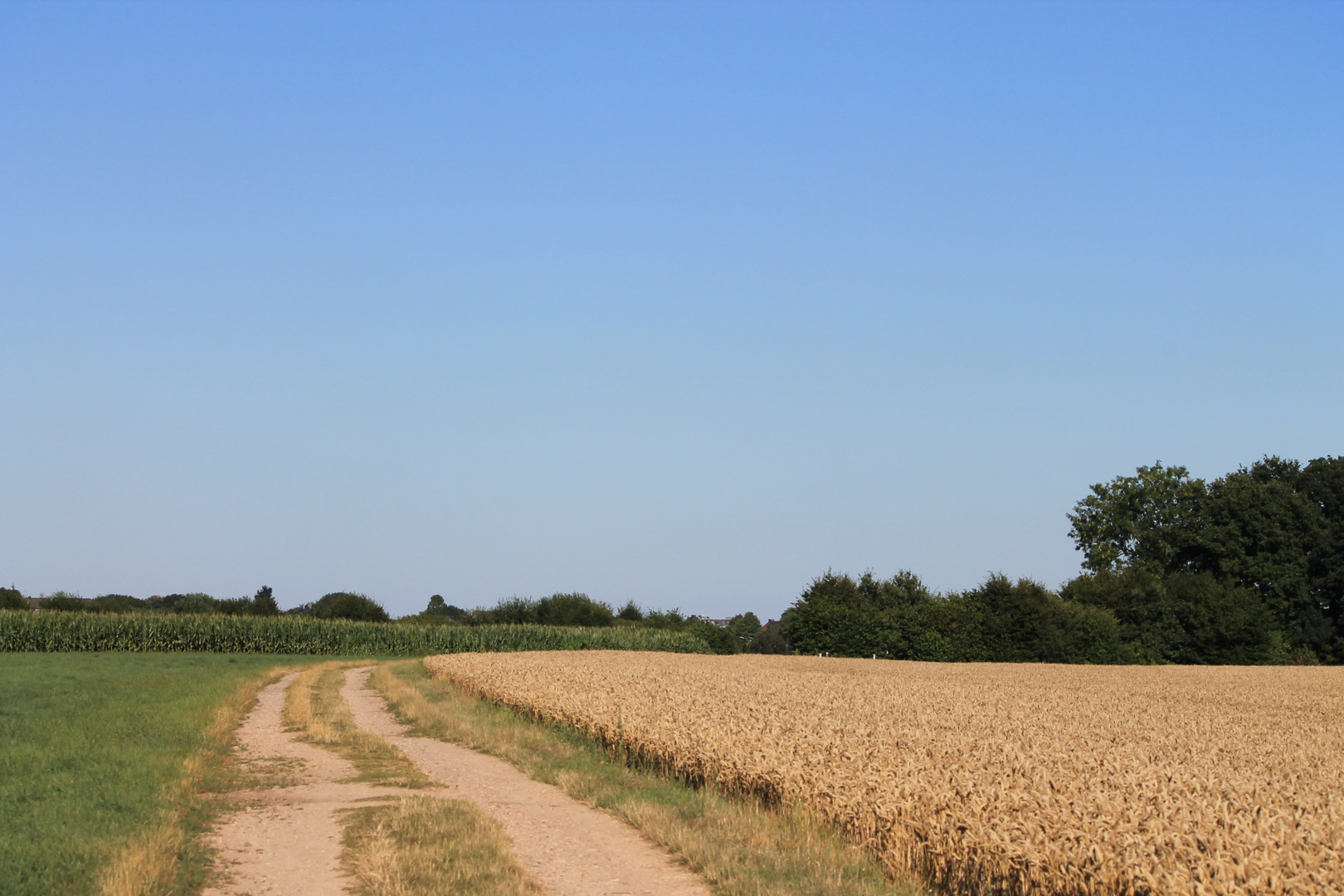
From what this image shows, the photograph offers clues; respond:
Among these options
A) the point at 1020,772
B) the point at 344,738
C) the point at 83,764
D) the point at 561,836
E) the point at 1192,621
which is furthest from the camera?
the point at 1192,621

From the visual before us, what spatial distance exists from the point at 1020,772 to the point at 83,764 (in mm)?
12639

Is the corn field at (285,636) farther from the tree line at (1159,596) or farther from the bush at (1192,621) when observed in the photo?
the bush at (1192,621)

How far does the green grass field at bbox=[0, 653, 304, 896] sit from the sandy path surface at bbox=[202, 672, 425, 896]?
3.23 feet

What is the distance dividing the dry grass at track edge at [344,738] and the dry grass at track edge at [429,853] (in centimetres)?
286

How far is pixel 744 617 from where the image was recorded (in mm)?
156125

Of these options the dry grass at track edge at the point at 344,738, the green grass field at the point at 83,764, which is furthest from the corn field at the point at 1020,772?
the green grass field at the point at 83,764

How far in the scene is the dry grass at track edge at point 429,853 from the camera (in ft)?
28.3

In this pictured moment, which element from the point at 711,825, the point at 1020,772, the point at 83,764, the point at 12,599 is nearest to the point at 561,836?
the point at 711,825

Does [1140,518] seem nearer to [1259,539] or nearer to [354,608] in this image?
[1259,539]

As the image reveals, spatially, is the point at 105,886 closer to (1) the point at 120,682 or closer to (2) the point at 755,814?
(2) the point at 755,814

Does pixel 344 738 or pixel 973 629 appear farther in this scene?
pixel 973 629

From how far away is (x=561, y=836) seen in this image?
36.3 ft

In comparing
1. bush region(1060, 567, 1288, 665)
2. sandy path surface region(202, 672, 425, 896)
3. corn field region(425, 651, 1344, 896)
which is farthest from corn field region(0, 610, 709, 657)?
sandy path surface region(202, 672, 425, 896)

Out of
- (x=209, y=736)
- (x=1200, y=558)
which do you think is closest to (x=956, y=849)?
(x=209, y=736)
